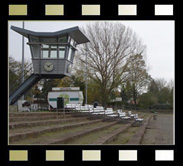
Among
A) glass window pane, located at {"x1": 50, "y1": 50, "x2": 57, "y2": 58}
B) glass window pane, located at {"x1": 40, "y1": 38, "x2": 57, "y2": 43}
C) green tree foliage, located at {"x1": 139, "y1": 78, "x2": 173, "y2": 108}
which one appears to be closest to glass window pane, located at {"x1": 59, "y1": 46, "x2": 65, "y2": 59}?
glass window pane, located at {"x1": 50, "y1": 50, "x2": 57, "y2": 58}

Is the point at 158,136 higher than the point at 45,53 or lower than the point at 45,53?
lower

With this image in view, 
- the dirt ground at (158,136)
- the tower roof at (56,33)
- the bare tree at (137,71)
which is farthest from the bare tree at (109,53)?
the dirt ground at (158,136)

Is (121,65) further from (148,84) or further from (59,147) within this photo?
(59,147)

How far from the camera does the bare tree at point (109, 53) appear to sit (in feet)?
76.1

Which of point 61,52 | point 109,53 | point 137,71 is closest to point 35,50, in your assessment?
point 61,52

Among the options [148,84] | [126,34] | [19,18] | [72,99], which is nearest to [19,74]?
[72,99]

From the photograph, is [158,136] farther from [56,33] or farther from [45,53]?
[45,53]

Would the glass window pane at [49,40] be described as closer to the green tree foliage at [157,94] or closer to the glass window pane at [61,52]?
the glass window pane at [61,52]

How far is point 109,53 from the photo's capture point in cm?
2334

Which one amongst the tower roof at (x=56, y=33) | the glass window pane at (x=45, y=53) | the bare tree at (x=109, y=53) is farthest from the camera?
the bare tree at (x=109, y=53)

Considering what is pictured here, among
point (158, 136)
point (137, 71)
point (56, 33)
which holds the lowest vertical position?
point (158, 136)

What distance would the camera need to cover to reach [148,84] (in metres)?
28.3

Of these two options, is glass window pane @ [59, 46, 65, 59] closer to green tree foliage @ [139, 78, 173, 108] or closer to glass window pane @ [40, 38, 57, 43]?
glass window pane @ [40, 38, 57, 43]

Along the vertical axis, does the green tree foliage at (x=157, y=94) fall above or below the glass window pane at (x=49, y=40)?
below
